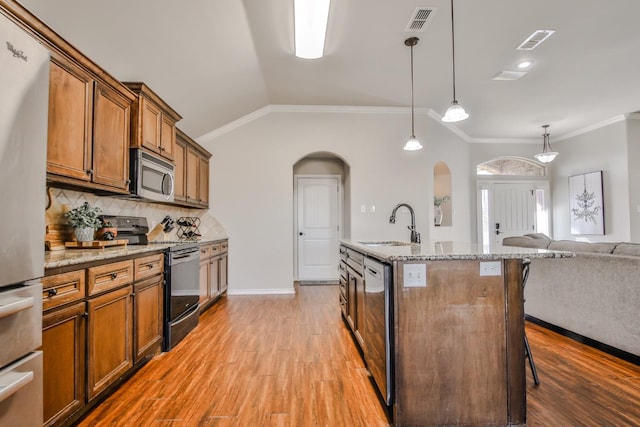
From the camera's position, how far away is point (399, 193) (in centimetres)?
511

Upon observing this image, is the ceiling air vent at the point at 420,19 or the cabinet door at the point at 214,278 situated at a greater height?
the ceiling air vent at the point at 420,19

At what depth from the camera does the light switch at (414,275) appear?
1.63m

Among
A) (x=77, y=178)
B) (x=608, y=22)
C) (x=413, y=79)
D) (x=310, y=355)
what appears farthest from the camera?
(x=413, y=79)

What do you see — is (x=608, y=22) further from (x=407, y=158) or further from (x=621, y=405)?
(x=621, y=405)

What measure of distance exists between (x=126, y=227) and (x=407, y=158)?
402 centimetres

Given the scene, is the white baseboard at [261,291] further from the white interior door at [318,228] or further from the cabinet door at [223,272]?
the white interior door at [318,228]

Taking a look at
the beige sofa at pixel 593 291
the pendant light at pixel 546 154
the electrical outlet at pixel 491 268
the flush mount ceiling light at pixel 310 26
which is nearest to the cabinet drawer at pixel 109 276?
the electrical outlet at pixel 491 268

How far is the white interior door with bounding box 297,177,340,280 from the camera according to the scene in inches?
239

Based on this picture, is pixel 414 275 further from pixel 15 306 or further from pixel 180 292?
pixel 180 292

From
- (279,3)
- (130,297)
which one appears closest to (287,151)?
(279,3)

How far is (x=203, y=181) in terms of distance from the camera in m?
4.67

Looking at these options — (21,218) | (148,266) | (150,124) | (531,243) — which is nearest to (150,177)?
(150,124)

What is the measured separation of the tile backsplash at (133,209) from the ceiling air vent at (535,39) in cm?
437

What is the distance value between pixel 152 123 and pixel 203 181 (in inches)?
70.0
